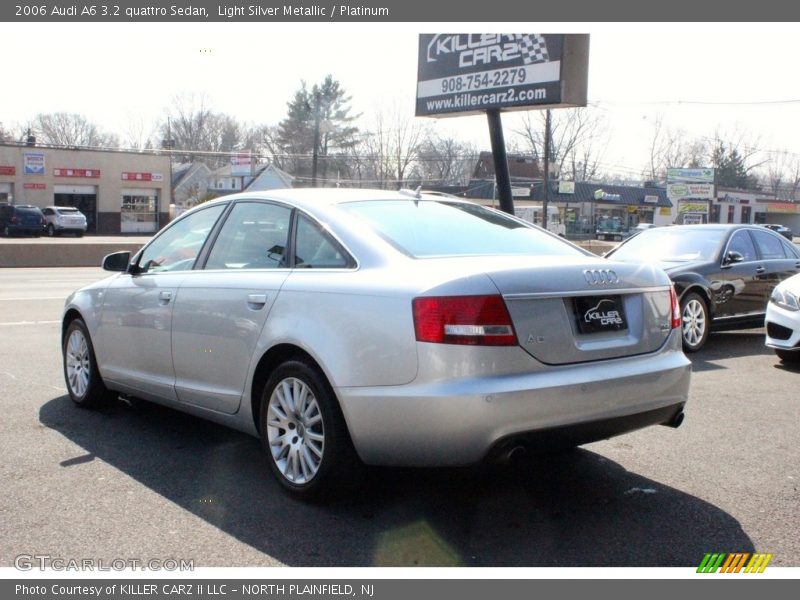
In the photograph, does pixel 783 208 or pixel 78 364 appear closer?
pixel 78 364

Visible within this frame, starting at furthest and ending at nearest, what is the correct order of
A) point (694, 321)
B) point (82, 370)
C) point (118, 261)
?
point (694, 321)
point (82, 370)
point (118, 261)

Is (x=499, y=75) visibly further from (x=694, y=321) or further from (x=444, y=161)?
(x=444, y=161)

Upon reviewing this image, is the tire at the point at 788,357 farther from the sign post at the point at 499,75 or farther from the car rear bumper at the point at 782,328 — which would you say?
the sign post at the point at 499,75

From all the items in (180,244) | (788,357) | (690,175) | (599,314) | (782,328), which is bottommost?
(788,357)

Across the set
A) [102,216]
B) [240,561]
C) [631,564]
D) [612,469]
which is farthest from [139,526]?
[102,216]

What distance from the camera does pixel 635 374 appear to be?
13.5ft

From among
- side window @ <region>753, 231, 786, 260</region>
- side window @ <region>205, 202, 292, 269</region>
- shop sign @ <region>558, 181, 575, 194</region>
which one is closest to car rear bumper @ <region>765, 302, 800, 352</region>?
side window @ <region>753, 231, 786, 260</region>

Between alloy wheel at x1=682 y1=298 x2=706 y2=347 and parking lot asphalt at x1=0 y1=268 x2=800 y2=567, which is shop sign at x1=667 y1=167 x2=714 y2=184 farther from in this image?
parking lot asphalt at x1=0 y1=268 x2=800 y2=567

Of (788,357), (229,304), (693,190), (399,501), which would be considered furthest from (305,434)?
(693,190)

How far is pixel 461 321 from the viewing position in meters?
3.72

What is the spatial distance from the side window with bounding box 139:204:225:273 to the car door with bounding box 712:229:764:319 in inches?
252

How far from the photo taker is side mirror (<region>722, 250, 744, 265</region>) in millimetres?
9922

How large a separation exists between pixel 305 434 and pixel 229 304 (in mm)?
973

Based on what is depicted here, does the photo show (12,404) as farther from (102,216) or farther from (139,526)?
(102,216)
